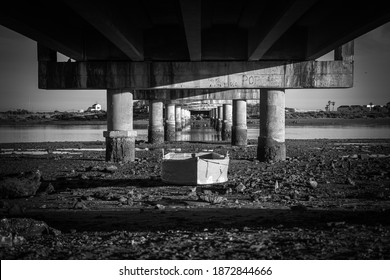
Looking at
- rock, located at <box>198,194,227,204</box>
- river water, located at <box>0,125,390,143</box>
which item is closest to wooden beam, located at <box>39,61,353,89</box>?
rock, located at <box>198,194,227,204</box>

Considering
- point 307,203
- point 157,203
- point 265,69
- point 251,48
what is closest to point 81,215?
point 157,203

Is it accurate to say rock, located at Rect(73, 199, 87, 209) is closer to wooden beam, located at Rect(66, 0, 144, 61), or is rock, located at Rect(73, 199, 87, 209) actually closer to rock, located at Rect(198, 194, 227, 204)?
rock, located at Rect(198, 194, 227, 204)

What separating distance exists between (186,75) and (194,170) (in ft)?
21.3

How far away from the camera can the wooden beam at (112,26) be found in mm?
10117

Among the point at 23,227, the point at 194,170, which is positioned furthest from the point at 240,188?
the point at 23,227

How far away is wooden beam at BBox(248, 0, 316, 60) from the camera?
1006cm

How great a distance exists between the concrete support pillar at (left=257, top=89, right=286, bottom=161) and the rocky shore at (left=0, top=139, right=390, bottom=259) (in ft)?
8.66

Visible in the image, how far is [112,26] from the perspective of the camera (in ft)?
38.4

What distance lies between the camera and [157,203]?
962cm

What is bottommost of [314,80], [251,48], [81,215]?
[81,215]

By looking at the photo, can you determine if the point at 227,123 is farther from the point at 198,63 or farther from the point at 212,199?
the point at 212,199
